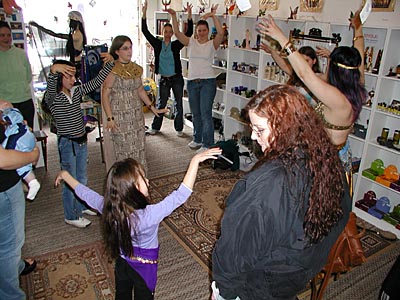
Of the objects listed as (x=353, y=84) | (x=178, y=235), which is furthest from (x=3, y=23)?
(x=353, y=84)

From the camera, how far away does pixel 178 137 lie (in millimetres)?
5336

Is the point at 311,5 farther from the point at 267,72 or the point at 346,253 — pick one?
the point at 346,253

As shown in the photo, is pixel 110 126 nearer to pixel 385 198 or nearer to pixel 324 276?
pixel 324 276

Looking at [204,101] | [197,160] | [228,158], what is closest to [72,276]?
[197,160]

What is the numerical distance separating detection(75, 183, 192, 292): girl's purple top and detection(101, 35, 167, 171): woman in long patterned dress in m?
1.35

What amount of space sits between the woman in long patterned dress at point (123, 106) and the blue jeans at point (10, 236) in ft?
4.24

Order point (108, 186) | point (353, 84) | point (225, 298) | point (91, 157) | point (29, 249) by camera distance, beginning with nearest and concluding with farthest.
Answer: point (225, 298), point (108, 186), point (353, 84), point (29, 249), point (91, 157)

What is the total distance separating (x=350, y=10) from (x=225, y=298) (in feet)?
10.3

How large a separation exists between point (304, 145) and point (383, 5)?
107 inches

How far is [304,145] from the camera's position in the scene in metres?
1.18

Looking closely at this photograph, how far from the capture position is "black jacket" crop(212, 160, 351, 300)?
113 cm

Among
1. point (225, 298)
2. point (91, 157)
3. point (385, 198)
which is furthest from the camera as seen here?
point (91, 157)

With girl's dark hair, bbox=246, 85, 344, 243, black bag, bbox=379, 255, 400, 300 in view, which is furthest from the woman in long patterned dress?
black bag, bbox=379, 255, 400, 300

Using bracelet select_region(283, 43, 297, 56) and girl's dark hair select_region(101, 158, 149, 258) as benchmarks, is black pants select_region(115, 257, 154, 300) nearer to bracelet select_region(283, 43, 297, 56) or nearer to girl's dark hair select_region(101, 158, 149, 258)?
girl's dark hair select_region(101, 158, 149, 258)
